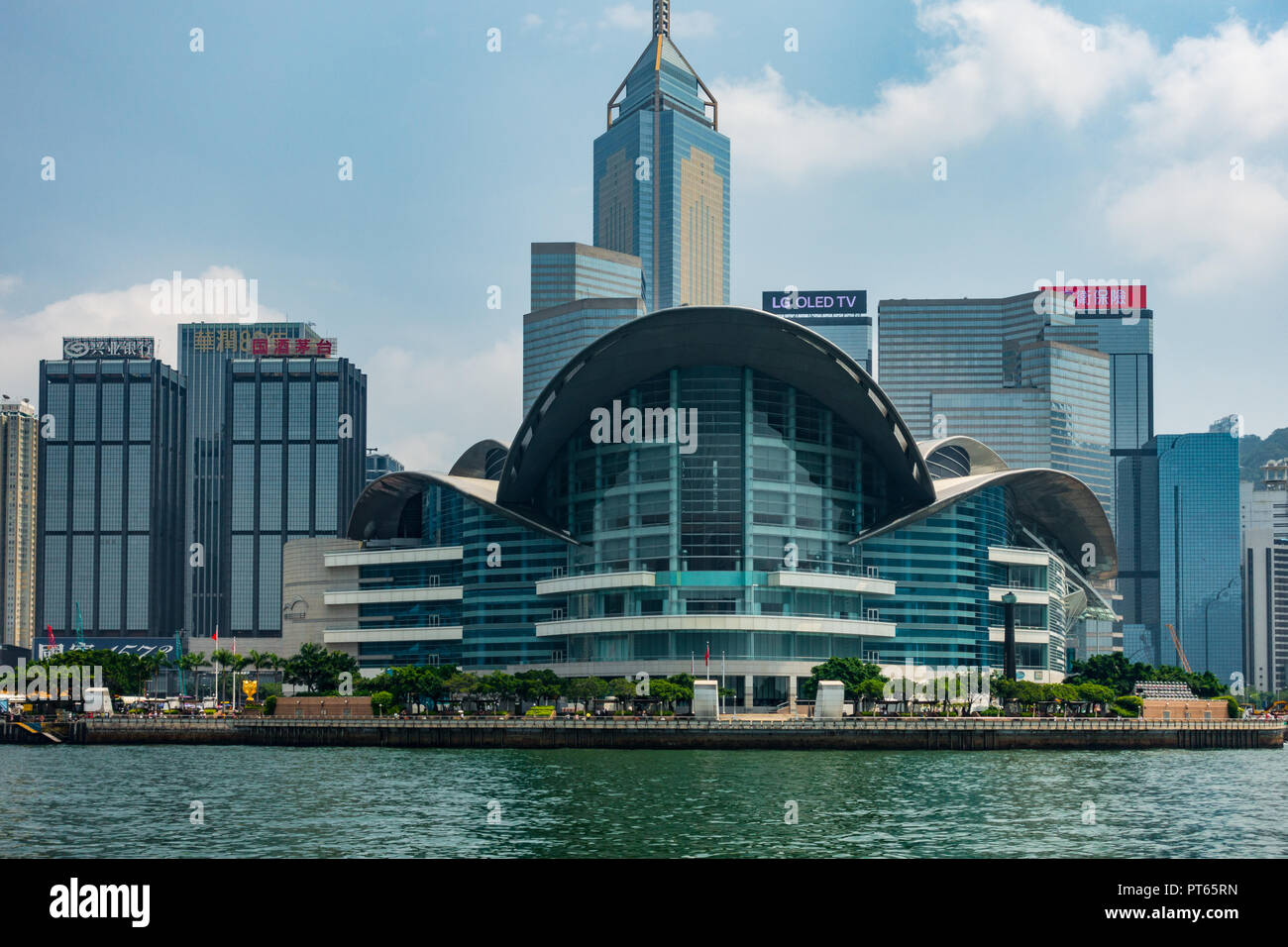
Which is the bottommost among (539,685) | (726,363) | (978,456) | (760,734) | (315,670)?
(760,734)

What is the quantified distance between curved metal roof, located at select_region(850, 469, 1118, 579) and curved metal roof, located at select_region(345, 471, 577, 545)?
103 ft

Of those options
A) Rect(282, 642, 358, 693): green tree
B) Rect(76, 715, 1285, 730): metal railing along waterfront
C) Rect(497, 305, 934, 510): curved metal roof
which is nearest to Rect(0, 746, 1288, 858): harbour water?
Rect(76, 715, 1285, 730): metal railing along waterfront

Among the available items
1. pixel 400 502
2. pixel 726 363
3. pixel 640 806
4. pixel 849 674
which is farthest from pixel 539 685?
pixel 640 806

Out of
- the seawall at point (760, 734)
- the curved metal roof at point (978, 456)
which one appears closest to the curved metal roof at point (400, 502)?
the seawall at point (760, 734)

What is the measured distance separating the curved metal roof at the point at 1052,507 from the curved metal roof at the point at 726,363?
3.66 metres

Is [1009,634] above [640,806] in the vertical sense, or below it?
above

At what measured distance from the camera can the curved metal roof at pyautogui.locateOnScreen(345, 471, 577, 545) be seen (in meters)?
134

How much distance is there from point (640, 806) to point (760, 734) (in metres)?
40.1

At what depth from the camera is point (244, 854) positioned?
3962 centimetres

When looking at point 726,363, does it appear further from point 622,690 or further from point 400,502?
point 400,502

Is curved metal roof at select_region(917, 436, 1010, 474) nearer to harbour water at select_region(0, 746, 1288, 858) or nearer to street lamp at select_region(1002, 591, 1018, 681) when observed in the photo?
street lamp at select_region(1002, 591, 1018, 681)

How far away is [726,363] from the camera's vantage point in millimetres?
123000
